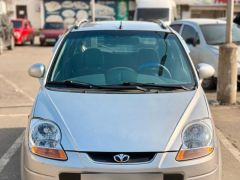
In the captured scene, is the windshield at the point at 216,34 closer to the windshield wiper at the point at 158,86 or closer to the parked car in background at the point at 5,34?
the windshield wiper at the point at 158,86

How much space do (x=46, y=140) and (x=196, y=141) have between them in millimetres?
1208

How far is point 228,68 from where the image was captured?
8680mm

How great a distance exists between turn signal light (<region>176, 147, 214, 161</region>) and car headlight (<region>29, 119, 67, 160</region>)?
891mm

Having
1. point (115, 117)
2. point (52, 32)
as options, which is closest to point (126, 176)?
point (115, 117)

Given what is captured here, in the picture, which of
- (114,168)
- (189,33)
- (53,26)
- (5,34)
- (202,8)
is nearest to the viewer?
(114,168)

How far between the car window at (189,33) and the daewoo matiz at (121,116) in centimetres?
692

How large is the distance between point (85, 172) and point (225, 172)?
88.3 inches

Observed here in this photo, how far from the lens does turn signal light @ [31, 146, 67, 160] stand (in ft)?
11.7

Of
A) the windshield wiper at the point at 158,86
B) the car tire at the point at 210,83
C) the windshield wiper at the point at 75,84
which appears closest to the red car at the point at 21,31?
the car tire at the point at 210,83

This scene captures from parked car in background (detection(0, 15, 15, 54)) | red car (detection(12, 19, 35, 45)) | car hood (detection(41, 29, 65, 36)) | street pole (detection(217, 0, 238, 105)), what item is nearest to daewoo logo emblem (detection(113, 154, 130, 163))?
street pole (detection(217, 0, 238, 105))

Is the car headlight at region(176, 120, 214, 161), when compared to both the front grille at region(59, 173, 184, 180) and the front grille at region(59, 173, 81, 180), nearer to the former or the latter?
the front grille at region(59, 173, 184, 180)

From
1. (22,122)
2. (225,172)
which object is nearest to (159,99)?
(225,172)

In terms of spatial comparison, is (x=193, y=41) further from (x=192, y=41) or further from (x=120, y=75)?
(x=120, y=75)

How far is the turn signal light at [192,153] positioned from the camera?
11.7 feet
